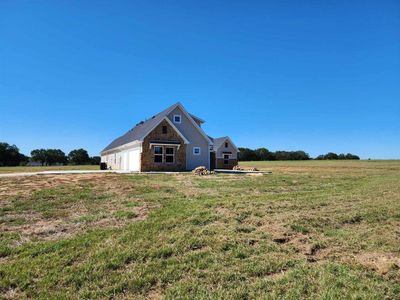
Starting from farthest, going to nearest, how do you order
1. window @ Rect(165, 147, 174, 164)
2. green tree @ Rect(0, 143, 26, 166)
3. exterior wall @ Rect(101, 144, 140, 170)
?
green tree @ Rect(0, 143, 26, 166)
exterior wall @ Rect(101, 144, 140, 170)
window @ Rect(165, 147, 174, 164)

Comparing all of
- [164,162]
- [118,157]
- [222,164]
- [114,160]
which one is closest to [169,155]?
[164,162]

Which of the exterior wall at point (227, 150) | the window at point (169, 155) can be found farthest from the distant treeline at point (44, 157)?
the window at point (169, 155)

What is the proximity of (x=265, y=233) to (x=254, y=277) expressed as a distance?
2044mm

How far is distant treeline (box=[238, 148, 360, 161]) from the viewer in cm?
9919

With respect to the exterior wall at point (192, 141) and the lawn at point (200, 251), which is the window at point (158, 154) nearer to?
the exterior wall at point (192, 141)

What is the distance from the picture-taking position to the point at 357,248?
5703mm

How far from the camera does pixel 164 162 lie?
27.4 metres

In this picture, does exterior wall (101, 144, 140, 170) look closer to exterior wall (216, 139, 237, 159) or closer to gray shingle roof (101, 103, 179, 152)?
gray shingle roof (101, 103, 179, 152)

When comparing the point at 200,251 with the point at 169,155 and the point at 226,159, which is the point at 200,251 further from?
the point at 226,159

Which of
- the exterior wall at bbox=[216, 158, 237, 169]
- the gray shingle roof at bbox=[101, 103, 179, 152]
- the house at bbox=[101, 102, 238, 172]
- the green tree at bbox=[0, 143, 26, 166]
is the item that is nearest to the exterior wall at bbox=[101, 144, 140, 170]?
the house at bbox=[101, 102, 238, 172]

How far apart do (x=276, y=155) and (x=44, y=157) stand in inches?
2956

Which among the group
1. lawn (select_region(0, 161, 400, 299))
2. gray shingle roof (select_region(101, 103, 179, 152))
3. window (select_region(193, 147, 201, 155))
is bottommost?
lawn (select_region(0, 161, 400, 299))

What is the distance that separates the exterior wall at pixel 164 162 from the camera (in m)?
26.5

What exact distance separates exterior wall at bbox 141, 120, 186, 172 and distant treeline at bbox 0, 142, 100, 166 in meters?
68.9
